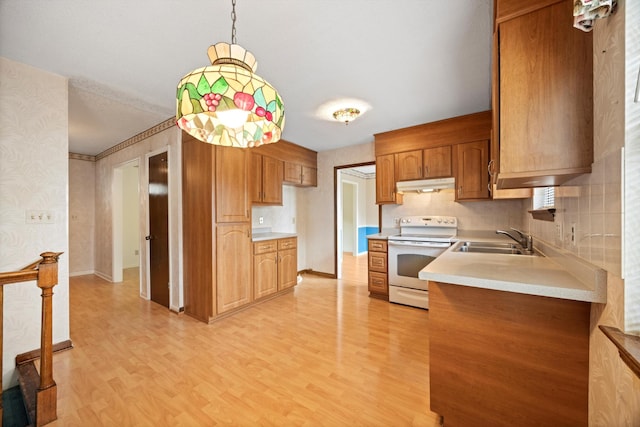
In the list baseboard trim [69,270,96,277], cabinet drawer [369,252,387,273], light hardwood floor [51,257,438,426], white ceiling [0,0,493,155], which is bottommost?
light hardwood floor [51,257,438,426]

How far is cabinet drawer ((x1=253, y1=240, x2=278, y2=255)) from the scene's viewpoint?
3.28 meters

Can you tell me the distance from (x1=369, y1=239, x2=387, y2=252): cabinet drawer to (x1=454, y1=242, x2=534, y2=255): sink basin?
110 centimetres

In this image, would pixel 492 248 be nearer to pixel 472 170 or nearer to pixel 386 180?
pixel 472 170

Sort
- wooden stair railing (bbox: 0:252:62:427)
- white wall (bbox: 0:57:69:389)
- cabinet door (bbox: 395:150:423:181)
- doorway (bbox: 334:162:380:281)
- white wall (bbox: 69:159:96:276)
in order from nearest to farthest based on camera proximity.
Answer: wooden stair railing (bbox: 0:252:62:427) → white wall (bbox: 0:57:69:389) → cabinet door (bbox: 395:150:423:181) → white wall (bbox: 69:159:96:276) → doorway (bbox: 334:162:380:281)

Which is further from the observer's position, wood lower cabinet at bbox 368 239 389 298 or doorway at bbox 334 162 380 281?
doorway at bbox 334 162 380 281

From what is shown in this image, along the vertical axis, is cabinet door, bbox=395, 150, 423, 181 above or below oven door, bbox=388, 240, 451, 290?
above

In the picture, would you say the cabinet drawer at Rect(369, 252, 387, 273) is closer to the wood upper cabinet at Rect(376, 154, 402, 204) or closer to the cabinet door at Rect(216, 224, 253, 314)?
the wood upper cabinet at Rect(376, 154, 402, 204)

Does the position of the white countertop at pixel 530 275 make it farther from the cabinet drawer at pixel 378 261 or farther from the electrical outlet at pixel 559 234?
the cabinet drawer at pixel 378 261

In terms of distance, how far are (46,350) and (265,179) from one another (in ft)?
8.73

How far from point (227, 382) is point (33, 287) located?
1827mm

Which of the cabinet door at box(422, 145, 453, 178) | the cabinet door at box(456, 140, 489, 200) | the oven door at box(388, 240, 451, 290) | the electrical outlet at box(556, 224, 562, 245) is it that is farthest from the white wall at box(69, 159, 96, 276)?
the electrical outlet at box(556, 224, 562, 245)

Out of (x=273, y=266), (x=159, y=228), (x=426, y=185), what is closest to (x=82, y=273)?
(x=159, y=228)

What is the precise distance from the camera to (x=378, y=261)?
3.52 m

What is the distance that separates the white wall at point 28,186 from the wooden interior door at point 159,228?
1031 mm
